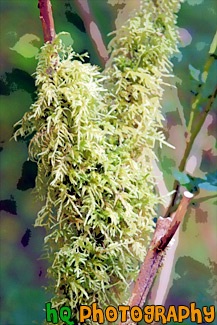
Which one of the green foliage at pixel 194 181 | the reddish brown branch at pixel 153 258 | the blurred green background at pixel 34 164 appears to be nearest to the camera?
the reddish brown branch at pixel 153 258

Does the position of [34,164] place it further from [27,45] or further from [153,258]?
[153,258]

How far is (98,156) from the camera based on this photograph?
0.50m

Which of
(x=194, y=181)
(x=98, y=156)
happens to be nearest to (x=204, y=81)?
(x=194, y=181)

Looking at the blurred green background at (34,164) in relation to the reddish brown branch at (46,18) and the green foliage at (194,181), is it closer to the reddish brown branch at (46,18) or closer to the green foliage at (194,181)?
the green foliage at (194,181)

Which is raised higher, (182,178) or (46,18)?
(46,18)

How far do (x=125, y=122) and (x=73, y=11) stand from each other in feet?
1.04

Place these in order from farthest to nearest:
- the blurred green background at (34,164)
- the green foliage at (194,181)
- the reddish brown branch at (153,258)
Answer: the blurred green background at (34,164) → the green foliage at (194,181) → the reddish brown branch at (153,258)

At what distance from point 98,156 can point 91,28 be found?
36cm

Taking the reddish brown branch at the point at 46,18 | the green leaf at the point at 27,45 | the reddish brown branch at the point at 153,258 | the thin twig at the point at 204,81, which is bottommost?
the reddish brown branch at the point at 153,258

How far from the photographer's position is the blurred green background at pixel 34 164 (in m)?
0.73

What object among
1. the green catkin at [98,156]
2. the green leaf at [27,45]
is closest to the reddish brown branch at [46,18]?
the green catkin at [98,156]

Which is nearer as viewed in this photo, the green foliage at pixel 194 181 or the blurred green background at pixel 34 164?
the green foliage at pixel 194 181

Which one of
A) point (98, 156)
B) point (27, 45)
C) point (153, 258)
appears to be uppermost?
point (27, 45)

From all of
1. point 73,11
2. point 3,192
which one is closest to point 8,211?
point 3,192
